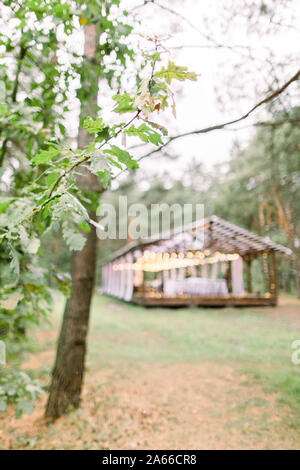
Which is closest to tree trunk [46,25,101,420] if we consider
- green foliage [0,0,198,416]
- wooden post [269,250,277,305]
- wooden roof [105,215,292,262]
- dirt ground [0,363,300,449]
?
dirt ground [0,363,300,449]

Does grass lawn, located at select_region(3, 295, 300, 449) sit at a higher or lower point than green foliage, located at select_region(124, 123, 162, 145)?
lower

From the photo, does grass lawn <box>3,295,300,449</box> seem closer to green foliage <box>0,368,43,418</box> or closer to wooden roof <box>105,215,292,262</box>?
green foliage <box>0,368,43,418</box>

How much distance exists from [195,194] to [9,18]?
48.5 feet

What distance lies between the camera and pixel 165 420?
9.21ft

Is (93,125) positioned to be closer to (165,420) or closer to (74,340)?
(74,340)

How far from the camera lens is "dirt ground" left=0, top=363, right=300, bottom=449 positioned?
2402mm

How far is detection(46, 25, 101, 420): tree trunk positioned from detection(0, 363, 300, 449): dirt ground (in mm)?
169

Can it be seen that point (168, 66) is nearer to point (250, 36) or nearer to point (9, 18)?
point (9, 18)

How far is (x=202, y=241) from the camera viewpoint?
13.0 m

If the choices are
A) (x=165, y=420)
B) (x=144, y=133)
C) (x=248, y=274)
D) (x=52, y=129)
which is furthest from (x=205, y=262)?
(x=144, y=133)

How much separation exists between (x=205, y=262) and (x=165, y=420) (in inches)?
429

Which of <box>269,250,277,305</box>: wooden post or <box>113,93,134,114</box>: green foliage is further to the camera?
<box>269,250,277,305</box>: wooden post

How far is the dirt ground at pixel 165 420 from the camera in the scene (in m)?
2.40

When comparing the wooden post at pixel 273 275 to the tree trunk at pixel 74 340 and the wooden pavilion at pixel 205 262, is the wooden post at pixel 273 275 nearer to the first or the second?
the wooden pavilion at pixel 205 262
